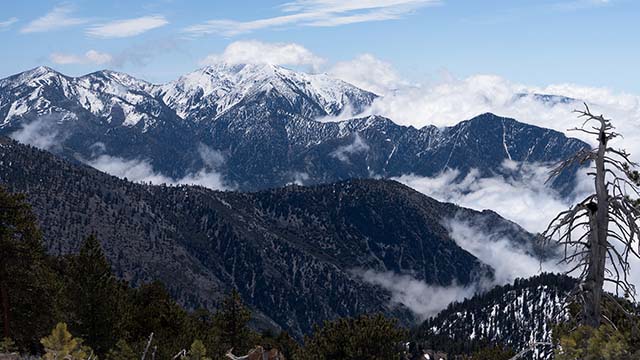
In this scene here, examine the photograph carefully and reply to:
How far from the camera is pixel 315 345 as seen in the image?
5122cm

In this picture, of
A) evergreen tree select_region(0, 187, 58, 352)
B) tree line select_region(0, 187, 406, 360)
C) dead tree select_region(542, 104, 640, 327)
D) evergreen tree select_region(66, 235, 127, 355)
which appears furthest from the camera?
evergreen tree select_region(66, 235, 127, 355)

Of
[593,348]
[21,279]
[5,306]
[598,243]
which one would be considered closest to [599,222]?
[598,243]

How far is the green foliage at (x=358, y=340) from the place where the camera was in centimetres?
4866

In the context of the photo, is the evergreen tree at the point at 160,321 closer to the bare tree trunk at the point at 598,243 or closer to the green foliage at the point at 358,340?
the green foliage at the point at 358,340

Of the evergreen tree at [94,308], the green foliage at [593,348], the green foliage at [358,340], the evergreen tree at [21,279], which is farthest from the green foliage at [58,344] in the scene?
the green foliage at [358,340]

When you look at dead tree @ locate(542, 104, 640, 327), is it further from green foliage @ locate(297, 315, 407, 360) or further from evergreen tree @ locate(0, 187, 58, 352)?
evergreen tree @ locate(0, 187, 58, 352)

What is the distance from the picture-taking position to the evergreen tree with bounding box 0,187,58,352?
1505 inches

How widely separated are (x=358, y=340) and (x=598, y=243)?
110 ft

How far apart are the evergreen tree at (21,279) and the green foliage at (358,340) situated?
20879 millimetres

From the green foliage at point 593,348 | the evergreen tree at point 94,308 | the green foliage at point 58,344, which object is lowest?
the evergreen tree at point 94,308

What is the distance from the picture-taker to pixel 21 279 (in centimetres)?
3919

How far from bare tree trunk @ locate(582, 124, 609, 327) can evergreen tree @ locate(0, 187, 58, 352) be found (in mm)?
34004

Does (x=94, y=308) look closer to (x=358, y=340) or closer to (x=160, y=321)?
(x=160, y=321)

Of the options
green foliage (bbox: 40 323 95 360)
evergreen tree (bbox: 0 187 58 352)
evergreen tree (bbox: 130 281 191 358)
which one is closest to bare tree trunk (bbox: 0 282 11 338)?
evergreen tree (bbox: 0 187 58 352)
